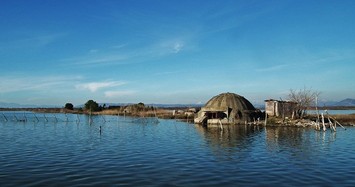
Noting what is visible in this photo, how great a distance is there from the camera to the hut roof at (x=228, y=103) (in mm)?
65062

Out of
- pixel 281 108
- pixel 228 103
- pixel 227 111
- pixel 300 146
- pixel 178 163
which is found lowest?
pixel 178 163

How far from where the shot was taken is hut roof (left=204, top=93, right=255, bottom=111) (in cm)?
6506

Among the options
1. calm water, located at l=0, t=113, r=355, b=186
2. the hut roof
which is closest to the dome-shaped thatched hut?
the hut roof

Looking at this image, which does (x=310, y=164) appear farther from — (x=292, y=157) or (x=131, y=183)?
(x=131, y=183)

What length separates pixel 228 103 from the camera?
65625mm

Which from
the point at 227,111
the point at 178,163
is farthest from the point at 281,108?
the point at 178,163

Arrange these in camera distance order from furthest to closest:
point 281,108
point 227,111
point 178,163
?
point 281,108
point 227,111
point 178,163

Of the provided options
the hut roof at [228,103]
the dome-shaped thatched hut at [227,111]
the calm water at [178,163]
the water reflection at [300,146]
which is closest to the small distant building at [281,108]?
the dome-shaped thatched hut at [227,111]

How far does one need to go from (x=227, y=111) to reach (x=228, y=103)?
1.90 m

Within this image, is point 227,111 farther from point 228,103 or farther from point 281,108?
point 281,108

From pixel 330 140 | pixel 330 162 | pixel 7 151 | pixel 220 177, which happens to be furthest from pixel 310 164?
pixel 7 151

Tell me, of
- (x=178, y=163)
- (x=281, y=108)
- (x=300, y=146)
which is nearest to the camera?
(x=178, y=163)

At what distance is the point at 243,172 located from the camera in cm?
2241

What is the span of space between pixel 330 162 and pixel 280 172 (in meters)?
6.01
